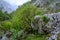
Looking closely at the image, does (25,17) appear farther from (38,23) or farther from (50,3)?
(50,3)

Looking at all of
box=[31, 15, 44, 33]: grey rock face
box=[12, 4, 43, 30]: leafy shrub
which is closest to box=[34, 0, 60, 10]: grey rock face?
box=[12, 4, 43, 30]: leafy shrub

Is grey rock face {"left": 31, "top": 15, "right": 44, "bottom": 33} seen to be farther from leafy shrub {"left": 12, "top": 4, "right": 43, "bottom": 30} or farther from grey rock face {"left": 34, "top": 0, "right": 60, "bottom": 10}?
grey rock face {"left": 34, "top": 0, "right": 60, "bottom": 10}

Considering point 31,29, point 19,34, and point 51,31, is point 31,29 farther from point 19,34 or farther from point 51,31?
point 51,31

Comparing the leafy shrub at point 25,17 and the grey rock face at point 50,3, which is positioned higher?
the grey rock face at point 50,3

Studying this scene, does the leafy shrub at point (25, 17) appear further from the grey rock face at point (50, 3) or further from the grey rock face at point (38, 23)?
the grey rock face at point (50, 3)

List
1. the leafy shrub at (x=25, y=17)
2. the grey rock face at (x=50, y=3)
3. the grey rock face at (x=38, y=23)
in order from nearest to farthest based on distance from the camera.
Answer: the grey rock face at (x=38, y=23)
the leafy shrub at (x=25, y=17)
the grey rock face at (x=50, y=3)

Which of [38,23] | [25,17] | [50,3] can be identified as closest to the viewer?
[38,23]

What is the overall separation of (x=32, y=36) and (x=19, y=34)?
193cm

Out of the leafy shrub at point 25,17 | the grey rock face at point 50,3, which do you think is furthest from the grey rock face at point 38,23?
the grey rock face at point 50,3

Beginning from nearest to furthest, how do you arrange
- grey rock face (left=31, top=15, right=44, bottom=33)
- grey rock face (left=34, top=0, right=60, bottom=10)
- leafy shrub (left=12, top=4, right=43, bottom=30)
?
grey rock face (left=31, top=15, right=44, bottom=33) → leafy shrub (left=12, top=4, right=43, bottom=30) → grey rock face (left=34, top=0, right=60, bottom=10)

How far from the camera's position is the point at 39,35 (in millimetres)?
21938

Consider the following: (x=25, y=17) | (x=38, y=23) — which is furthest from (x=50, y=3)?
(x=38, y=23)

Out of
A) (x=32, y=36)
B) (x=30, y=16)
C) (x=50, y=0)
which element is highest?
(x=50, y=0)

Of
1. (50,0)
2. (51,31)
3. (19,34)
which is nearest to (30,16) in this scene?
(19,34)
